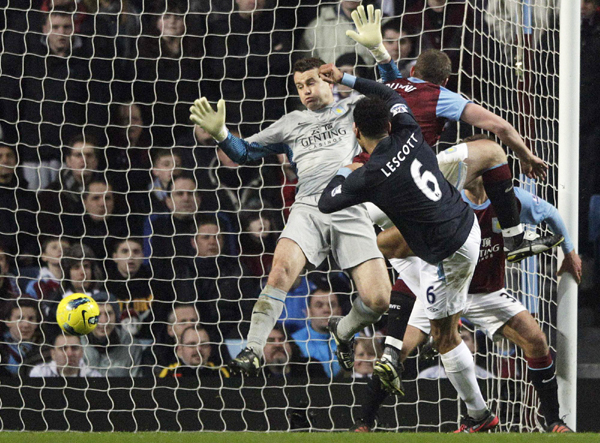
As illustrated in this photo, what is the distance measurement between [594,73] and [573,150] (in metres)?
1.71

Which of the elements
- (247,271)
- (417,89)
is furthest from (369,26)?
(247,271)

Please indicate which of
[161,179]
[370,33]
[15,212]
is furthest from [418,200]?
[15,212]

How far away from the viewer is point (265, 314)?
15.3 ft

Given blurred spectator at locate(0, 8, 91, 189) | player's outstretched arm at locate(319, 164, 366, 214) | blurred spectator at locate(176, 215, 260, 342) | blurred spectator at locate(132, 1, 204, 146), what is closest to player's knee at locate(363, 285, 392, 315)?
player's outstretched arm at locate(319, 164, 366, 214)

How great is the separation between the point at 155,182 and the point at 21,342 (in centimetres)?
149

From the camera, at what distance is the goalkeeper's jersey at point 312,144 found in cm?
498

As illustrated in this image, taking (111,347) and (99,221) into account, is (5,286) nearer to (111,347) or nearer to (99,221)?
(99,221)

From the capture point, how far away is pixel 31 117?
22.7 ft

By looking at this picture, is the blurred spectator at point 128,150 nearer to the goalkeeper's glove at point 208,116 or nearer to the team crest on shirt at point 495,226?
the goalkeeper's glove at point 208,116

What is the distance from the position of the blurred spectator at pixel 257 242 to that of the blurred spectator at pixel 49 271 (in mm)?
1304

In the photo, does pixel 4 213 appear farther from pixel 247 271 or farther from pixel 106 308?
pixel 247 271

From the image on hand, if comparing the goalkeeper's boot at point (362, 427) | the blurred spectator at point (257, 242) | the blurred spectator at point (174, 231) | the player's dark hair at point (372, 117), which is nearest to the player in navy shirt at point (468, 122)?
the player's dark hair at point (372, 117)

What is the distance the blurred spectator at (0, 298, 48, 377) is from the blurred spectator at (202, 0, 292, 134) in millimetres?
2048

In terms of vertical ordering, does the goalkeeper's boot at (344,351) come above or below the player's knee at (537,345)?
below
